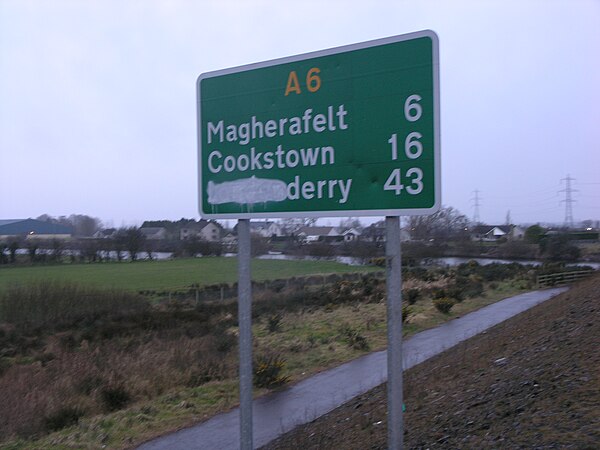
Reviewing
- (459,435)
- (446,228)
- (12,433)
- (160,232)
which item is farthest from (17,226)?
(459,435)

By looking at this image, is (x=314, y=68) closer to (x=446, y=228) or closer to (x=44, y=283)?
(x=44, y=283)

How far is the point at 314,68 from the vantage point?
3666mm

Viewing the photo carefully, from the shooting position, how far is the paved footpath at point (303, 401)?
8328 mm

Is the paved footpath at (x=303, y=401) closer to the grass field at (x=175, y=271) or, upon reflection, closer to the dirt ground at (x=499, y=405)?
the dirt ground at (x=499, y=405)

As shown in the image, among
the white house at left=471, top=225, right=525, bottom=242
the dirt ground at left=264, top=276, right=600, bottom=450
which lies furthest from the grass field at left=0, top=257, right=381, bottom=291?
the dirt ground at left=264, top=276, right=600, bottom=450

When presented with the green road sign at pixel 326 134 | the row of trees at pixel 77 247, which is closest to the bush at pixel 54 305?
the row of trees at pixel 77 247

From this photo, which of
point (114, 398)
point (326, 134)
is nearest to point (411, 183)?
point (326, 134)

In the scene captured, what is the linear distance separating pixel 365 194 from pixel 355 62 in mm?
742

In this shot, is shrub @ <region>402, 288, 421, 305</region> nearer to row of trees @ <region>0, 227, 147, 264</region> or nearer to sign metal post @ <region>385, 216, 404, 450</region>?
row of trees @ <region>0, 227, 147, 264</region>

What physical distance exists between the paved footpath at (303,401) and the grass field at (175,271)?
21.7 m

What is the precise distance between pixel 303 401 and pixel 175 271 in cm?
3516

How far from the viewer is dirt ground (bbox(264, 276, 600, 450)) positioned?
4824mm

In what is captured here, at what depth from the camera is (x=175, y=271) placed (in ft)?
146

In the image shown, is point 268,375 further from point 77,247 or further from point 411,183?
point 77,247
